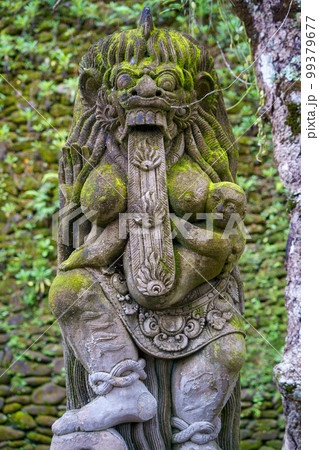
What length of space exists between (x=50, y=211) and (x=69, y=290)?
293 cm

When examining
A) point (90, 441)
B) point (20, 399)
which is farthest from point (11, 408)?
point (90, 441)

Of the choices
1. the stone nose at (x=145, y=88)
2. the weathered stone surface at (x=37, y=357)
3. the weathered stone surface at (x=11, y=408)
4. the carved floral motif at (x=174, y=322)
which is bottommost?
the weathered stone surface at (x=11, y=408)

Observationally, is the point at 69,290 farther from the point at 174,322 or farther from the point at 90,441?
the point at 90,441

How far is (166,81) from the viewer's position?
2090 mm

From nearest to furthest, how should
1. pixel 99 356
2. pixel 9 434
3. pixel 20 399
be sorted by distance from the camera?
pixel 99 356 < pixel 9 434 < pixel 20 399

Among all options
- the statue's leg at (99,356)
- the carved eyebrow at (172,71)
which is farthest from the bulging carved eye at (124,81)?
the statue's leg at (99,356)

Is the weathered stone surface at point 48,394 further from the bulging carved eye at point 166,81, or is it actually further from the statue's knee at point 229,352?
the bulging carved eye at point 166,81

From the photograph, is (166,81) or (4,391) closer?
(166,81)

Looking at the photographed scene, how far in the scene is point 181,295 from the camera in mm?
2102

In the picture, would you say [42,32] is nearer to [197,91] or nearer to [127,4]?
[127,4]

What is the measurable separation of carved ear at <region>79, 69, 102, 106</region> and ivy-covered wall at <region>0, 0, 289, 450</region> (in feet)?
6.89

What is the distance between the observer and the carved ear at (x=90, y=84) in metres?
2.29

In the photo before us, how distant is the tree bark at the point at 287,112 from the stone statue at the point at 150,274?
340mm

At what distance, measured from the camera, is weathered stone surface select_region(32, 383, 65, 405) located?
4.31 m
